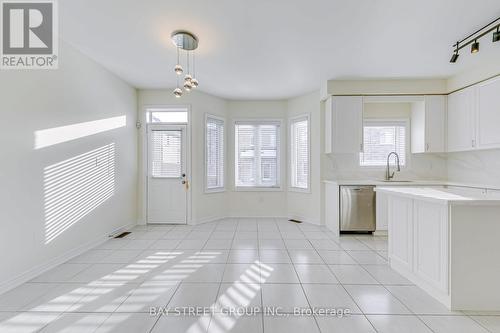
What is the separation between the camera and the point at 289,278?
2.52 metres

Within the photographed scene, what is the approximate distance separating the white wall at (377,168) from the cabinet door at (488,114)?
3.44 ft

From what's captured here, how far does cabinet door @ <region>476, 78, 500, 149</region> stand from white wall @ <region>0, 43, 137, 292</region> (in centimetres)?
611

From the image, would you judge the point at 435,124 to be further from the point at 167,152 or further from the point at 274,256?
the point at 167,152

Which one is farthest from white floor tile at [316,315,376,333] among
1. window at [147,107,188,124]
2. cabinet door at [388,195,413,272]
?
window at [147,107,188,124]

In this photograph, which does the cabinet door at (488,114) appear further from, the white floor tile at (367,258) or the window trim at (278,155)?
the window trim at (278,155)

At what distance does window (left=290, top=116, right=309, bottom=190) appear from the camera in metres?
5.03

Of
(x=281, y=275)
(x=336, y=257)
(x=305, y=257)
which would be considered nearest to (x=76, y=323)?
(x=281, y=275)

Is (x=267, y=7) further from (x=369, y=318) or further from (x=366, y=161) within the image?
(x=366, y=161)

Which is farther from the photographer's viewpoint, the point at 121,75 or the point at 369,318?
the point at 121,75

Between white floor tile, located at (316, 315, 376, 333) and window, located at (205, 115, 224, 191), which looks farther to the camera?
window, located at (205, 115, 224, 191)

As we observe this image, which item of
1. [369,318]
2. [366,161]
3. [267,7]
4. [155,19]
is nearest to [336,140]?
[366,161]

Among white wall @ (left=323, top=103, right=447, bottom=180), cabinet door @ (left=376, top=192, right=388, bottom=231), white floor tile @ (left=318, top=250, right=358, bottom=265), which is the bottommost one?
white floor tile @ (left=318, top=250, right=358, bottom=265)

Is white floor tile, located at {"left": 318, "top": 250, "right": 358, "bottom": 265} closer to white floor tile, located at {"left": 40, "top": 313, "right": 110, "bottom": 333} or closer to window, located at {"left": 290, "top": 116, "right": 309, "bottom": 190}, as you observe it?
window, located at {"left": 290, "top": 116, "right": 309, "bottom": 190}

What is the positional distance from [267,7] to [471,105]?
12.6 feet
